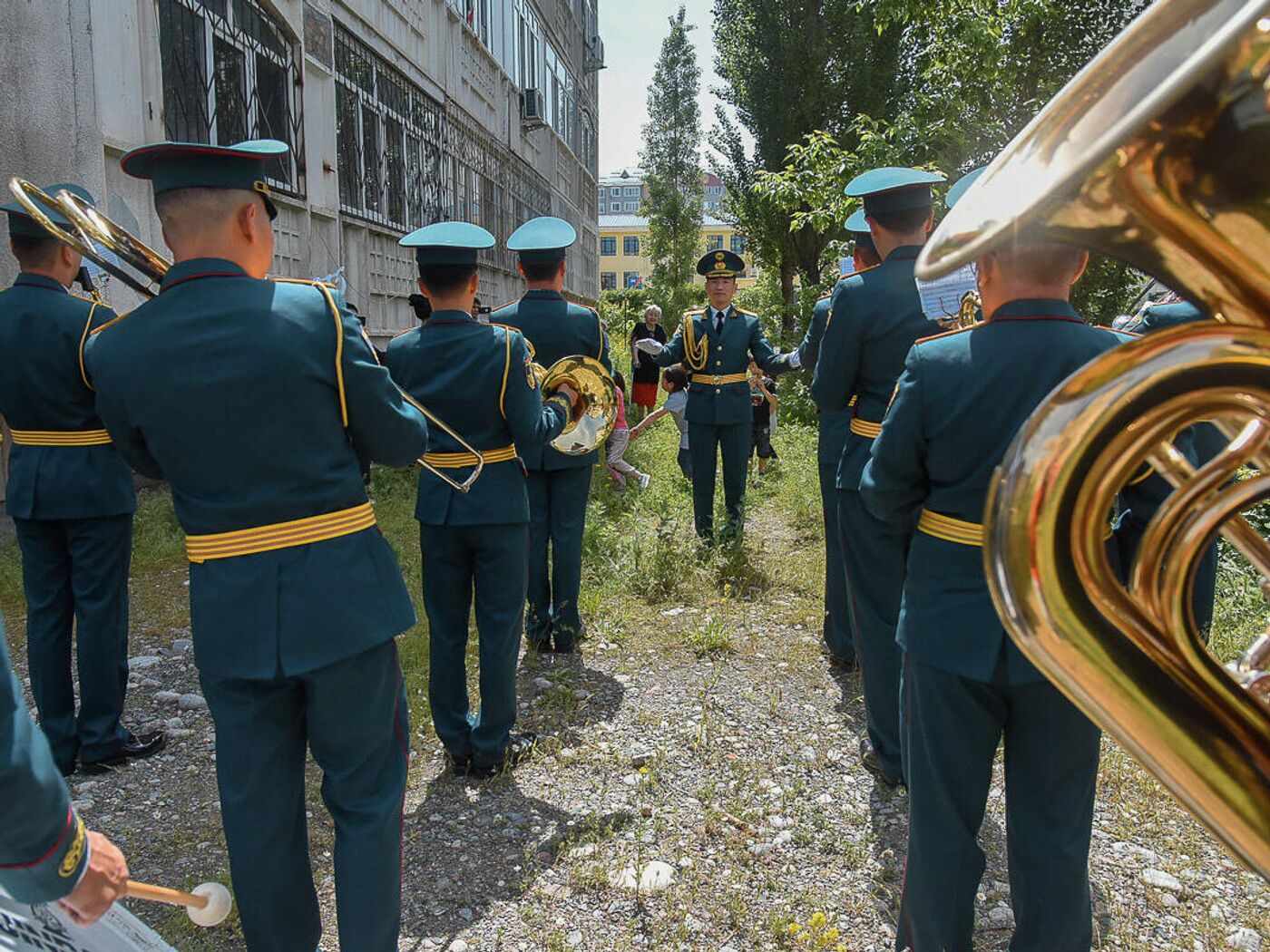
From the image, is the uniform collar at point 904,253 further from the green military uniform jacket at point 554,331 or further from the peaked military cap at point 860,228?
the green military uniform jacket at point 554,331

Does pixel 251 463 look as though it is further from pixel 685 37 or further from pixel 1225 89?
pixel 685 37

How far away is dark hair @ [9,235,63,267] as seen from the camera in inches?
136

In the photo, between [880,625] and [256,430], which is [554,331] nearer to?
[880,625]

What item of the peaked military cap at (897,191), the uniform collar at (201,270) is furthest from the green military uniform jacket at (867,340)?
the uniform collar at (201,270)

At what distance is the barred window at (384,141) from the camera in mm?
10211

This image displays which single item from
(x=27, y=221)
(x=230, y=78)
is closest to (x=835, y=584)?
(x=27, y=221)

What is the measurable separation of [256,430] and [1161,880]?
2891mm

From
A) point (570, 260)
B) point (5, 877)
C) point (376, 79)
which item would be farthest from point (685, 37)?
point (5, 877)

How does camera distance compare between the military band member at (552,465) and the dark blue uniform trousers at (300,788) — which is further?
the military band member at (552,465)

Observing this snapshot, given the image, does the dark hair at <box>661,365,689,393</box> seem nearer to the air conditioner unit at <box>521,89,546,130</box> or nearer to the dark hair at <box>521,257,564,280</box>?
the dark hair at <box>521,257,564,280</box>

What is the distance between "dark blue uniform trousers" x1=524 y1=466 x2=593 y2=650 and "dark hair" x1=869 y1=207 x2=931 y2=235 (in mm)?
2003

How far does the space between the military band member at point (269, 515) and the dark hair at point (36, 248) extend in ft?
5.59

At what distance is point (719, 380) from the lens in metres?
6.17

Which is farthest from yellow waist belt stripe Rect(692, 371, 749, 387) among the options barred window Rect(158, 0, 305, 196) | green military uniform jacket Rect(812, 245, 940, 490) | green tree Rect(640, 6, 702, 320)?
green tree Rect(640, 6, 702, 320)
